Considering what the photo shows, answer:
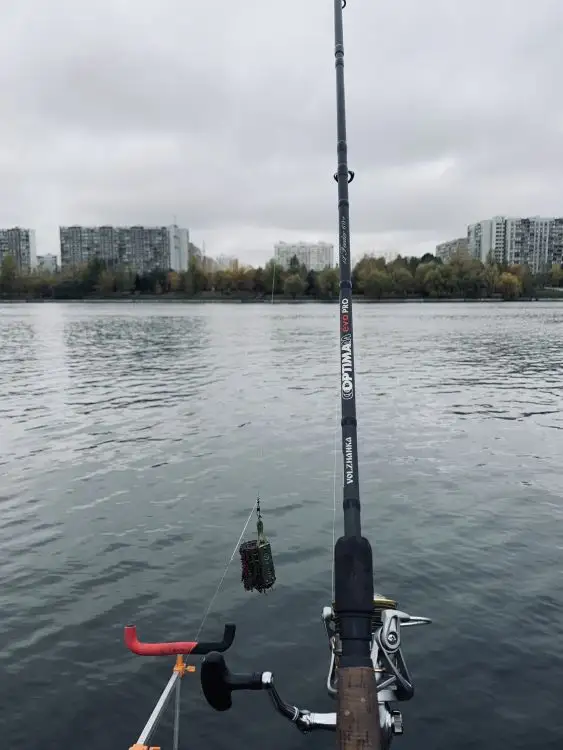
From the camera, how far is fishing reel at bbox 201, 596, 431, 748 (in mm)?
5605

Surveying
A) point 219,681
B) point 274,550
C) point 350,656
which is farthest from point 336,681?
point 274,550

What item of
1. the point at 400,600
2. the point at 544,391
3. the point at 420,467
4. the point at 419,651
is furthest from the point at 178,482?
the point at 544,391

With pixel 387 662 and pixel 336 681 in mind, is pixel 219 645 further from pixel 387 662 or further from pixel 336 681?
pixel 387 662

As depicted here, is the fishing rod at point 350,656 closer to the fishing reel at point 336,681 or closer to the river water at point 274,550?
the fishing reel at point 336,681

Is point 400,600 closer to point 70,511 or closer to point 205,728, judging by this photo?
point 205,728

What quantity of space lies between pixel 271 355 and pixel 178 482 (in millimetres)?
31889

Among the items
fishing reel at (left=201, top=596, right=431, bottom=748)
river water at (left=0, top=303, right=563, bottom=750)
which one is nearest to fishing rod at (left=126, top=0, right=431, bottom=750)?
fishing reel at (left=201, top=596, right=431, bottom=748)

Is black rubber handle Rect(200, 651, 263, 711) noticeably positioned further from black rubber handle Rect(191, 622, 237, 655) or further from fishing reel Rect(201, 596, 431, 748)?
black rubber handle Rect(191, 622, 237, 655)

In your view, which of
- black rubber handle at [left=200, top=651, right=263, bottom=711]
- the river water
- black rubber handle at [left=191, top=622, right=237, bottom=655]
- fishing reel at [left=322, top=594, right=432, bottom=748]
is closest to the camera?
black rubber handle at [left=200, top=651, right=263, bottom=711]

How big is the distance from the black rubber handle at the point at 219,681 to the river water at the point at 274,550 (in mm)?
2151

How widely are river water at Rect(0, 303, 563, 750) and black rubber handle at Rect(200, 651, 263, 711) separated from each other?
2.15m

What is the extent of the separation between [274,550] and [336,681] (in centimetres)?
692

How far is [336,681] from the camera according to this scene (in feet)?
18.6

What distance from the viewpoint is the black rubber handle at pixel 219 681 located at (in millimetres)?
5586
